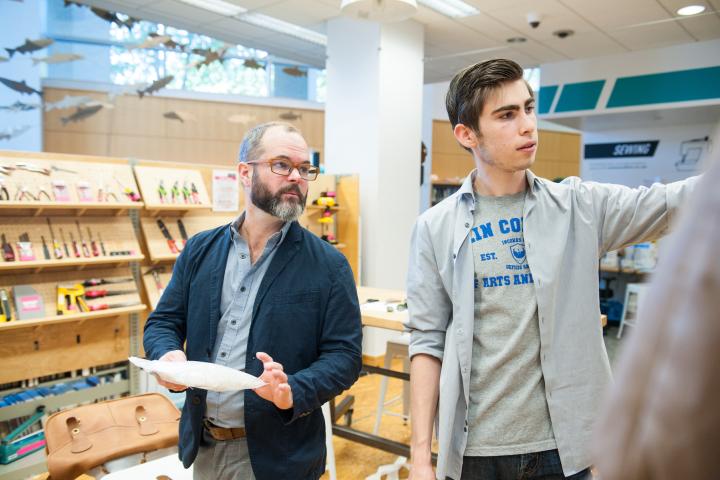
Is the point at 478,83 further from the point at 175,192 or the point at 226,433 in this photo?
the point at 175,192

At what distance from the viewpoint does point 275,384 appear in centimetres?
143

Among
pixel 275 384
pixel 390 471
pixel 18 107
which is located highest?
pixel 18 107

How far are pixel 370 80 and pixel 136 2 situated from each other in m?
2.95

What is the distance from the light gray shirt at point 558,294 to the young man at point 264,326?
0.37 metres

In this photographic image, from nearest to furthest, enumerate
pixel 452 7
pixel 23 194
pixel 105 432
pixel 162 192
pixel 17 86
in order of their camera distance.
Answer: pixel 105 432
pixel 23 194
pixel 162 192
pixel 452 7
pixel 17 86

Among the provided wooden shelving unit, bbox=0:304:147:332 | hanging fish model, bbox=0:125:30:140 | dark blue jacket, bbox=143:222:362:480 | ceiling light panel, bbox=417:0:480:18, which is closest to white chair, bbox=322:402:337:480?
dark blue jacket, bbox=143:222:362:480

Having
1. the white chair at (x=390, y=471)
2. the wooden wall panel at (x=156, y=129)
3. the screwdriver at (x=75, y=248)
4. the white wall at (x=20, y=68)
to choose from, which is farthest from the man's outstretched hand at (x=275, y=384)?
the wooden wall panel at (x=156, y=129)

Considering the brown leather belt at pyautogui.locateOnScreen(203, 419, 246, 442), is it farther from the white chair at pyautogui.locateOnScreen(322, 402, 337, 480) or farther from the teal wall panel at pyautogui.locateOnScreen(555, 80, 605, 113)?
the teal wall panel at pyautogui.locateOnScreen(555, 80, 605, 113)

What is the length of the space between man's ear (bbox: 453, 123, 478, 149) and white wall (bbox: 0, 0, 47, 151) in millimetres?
7450

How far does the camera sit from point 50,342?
383 centimetres

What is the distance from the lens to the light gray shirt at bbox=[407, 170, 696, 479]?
1.32m

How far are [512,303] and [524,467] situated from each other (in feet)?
1.31

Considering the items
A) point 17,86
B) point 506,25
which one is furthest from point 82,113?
point 506,25

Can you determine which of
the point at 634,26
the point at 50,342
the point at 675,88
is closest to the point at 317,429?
the point at 50,342
